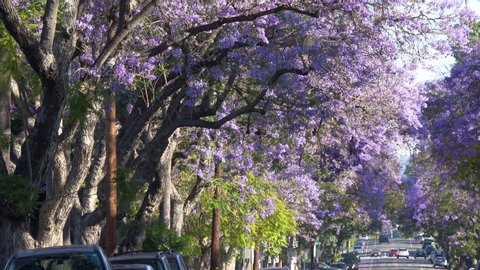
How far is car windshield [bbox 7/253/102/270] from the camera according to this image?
14102mm

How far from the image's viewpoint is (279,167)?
33.6 metres

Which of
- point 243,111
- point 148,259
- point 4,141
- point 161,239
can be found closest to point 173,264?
point 148,259

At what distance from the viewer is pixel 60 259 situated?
14.2m

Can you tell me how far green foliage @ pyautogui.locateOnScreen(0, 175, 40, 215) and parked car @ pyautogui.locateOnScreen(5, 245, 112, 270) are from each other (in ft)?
6.96

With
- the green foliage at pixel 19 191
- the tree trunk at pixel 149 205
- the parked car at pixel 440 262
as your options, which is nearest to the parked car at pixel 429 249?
the parked car at pixel 440 262

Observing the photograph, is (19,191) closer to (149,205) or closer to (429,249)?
(149,205)

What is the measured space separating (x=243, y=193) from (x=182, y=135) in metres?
3.85

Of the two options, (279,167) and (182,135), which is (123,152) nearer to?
(182,135)

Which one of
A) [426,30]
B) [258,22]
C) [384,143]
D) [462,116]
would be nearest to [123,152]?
[258,22]

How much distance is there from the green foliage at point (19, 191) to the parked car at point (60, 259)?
A: 212 cm

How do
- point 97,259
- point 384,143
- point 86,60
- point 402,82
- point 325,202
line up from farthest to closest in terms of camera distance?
point 325,202 < point 384,143 < point 402,82 < point 86,60 < point 97,259

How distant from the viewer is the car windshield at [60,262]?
14102mm

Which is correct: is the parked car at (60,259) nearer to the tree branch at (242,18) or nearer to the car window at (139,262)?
the car window at (139,262)

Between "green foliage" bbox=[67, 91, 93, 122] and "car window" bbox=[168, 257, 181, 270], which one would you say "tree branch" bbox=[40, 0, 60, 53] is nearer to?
"green foliage" bbox=[67, 91, 93, 122]
